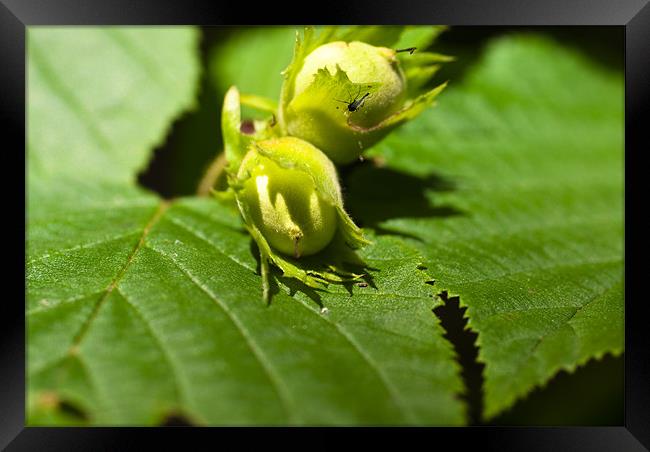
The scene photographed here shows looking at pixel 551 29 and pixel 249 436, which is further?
pixel 551 29

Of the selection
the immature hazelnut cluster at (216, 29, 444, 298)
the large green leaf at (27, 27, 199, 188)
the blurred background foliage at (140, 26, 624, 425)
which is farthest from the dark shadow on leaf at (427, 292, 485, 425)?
the large green leaf at (27, 27, 199, 188)

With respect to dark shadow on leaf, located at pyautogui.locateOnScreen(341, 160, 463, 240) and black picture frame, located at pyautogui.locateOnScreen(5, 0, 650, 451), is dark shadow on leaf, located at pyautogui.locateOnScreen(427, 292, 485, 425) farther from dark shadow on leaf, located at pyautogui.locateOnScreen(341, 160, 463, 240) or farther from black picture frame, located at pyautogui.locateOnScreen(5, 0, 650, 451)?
dark shadow on leaf, located at pyautogui.locateOnScreen(341, 160, 463, 240)

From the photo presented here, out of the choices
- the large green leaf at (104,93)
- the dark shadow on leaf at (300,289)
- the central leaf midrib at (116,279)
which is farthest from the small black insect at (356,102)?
the large green leaf at (104,93)

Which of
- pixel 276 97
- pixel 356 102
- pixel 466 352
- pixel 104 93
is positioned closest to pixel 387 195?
pixel 356 102

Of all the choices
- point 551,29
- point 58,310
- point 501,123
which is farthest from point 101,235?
point 551,29

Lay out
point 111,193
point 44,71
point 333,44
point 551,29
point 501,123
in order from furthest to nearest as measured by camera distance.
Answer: point 551,29, point 501,123, point 44,71, point 111,193, point 333,44

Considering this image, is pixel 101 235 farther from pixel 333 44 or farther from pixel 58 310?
pixel 333 44

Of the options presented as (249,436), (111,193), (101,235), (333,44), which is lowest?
(249,436)

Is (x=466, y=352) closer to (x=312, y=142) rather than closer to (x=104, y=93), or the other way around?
(x=312, y=142)
